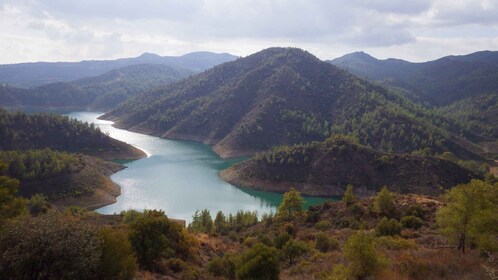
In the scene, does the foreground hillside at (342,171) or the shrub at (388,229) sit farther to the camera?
the foreground hillside at (342,171)

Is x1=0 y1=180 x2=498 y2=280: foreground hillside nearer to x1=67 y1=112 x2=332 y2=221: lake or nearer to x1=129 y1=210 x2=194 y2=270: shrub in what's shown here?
x1=129 y1=210 x2=194 y2=270: shrub

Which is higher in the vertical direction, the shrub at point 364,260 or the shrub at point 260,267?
the shrub at point 364,260

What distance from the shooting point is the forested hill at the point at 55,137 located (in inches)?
3969

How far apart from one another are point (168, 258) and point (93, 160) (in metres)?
75.0

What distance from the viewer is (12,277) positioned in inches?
702

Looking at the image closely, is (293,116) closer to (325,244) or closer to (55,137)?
(55,137)

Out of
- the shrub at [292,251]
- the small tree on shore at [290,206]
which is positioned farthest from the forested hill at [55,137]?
the shrub at [292,251]

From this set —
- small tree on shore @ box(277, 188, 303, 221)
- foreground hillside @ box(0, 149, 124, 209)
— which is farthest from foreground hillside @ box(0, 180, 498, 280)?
foreground hillside @ box(0, 149, 124, 209)

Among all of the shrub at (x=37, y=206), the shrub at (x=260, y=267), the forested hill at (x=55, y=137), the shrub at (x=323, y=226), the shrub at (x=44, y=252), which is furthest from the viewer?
the forested hill at (x=55, y=137)

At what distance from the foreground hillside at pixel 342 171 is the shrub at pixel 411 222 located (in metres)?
42.8

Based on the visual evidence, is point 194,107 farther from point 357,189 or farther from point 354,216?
point 354,216

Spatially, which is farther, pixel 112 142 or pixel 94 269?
pixel 112 142

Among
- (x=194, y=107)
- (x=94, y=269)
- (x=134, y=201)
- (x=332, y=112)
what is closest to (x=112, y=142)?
(x=134, y=201)

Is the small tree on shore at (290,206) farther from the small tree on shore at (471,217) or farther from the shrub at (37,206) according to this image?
the shrub at (37,206)
